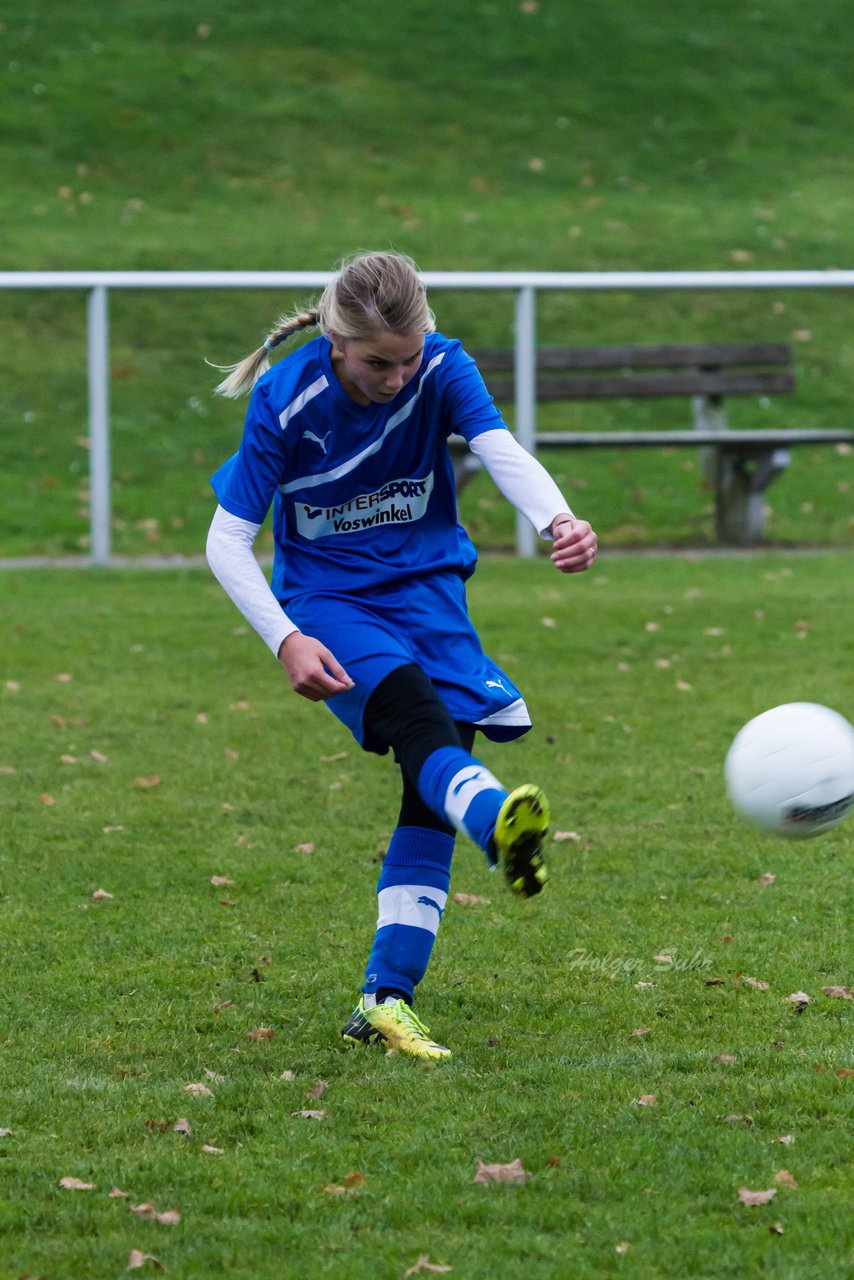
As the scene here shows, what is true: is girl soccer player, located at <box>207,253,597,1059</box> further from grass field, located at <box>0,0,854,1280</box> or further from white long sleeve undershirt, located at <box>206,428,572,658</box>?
grass field, located at <box>0,0,854,1280</box>

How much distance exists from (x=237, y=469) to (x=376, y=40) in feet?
73.1

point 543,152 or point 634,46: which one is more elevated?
point 634,46

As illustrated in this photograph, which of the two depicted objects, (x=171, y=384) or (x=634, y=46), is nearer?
(x=171, y=384)

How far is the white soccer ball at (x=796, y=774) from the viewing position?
3982mm

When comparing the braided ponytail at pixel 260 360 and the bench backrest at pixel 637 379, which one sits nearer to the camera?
the braided ponytail at pixel 260 360

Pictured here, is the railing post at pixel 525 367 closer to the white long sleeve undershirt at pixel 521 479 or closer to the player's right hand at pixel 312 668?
the white long sleeve undershirt at pixel 521 479

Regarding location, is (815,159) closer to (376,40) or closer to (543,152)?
(543,152)

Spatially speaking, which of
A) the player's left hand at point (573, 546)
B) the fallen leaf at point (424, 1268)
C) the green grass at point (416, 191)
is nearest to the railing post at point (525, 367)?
the green grass at point (416, 191)

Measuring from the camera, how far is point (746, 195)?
72.5ft

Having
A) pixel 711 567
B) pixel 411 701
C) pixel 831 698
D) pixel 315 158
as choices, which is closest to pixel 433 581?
pixel 411 701

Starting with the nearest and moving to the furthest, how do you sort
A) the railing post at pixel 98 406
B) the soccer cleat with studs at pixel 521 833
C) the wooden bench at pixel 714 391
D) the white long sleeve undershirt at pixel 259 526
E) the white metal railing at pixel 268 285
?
1. the soccer cleat with studs at pixel 521 833
2. the white long sleeve undershirt at pixel 259 526
3. the white metal railing at pixel 268 285
4. the railing post at pixel 98 406
5. the wooden bench at pixel 714 391

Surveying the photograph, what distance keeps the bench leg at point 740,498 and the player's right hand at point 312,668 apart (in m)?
10.1

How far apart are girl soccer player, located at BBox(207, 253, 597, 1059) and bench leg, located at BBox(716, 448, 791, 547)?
9602 millimetres

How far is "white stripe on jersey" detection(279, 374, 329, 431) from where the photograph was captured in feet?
13.1
